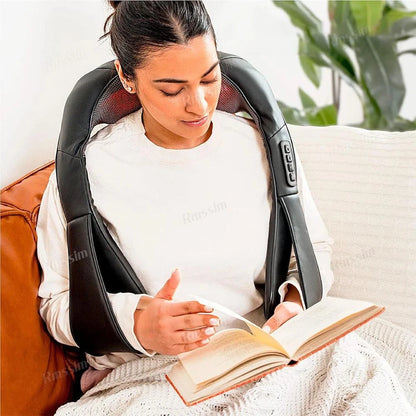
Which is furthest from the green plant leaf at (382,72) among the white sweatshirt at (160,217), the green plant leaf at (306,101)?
the white sweatshirt at (160,217)

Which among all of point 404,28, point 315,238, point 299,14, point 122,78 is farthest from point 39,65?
point 404,28

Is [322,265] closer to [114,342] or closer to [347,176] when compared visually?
[347,176]

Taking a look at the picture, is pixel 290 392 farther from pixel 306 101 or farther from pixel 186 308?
pixel 306 101

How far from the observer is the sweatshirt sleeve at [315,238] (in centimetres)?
139

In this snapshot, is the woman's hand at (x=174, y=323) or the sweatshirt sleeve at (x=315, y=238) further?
the sweatshirt sleeve at (x=315, y=238)

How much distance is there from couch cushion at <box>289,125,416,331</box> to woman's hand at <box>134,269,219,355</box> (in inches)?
22.3

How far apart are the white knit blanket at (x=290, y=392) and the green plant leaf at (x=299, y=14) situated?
4.47ft

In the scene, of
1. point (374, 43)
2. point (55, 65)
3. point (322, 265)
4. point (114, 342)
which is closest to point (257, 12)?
point (374, 43)

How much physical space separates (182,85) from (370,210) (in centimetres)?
62

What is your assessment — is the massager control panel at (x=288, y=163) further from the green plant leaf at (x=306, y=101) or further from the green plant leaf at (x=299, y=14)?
the green plant leaf at (x=306, y=101)

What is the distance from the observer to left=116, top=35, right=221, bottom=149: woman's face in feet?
3.70

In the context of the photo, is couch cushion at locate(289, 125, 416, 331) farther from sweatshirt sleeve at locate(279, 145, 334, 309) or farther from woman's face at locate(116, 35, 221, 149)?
woman's face at locate(116, 35, 221, 149)

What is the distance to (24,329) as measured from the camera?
1.24 metres

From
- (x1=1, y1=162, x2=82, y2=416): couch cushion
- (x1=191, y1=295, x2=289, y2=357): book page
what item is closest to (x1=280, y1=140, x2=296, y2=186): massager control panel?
(x1=191, y1=295, x2=289, y2=357): book page
